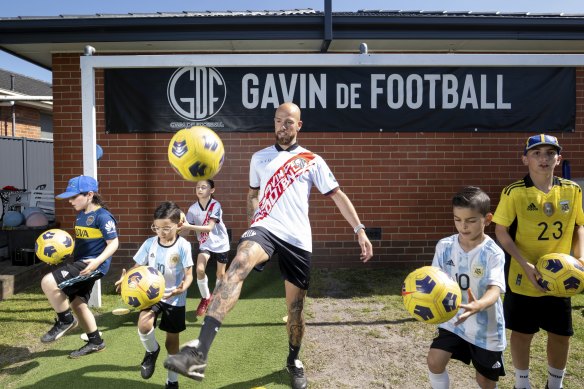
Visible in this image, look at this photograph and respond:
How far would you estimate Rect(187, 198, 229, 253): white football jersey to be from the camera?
5957mm

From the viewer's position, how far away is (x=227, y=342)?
4754 mm

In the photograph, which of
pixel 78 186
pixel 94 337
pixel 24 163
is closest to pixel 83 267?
pixel 94 337

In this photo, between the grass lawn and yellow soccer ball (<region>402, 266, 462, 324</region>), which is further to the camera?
the grass lawn

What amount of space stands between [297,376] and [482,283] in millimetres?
1789

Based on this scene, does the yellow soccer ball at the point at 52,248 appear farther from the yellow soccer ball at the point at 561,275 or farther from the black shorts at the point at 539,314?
the yellow soccer ball at the point at 561,275

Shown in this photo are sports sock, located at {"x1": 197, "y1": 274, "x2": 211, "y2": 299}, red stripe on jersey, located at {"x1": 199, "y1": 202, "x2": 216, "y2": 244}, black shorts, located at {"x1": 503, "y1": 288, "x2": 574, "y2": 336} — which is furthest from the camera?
red stripe on jersey, located at {"x1": 199, "y1": 202, "x2": 216, "y2": 244}

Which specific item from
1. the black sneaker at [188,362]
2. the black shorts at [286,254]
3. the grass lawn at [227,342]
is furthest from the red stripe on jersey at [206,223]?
the black sneaker at [188,362]

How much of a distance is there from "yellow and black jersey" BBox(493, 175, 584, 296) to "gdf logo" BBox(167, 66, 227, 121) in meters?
5.16

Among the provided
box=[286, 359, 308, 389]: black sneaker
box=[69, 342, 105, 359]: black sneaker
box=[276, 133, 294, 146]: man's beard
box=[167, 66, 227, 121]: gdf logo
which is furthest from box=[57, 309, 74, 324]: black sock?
box=[167, 66, 227, 121]: gdf logo

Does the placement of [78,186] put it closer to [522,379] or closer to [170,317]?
[170,317]

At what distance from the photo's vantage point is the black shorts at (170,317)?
371 cm

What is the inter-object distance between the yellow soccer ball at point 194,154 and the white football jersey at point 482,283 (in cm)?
208

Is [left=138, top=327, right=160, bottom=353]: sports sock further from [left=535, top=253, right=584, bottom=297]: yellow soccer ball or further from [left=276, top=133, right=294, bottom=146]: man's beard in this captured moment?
[left=535, top=253, right=584, bottom=297]: yellow soccer ball

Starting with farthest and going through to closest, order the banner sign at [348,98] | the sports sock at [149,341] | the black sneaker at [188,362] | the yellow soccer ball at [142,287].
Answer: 1. the banner sign at [348,98]
2. the sports sock at [149,341]
3. the yellow soccer ball at [142,287]
4. the black sneaker at [188,362]
